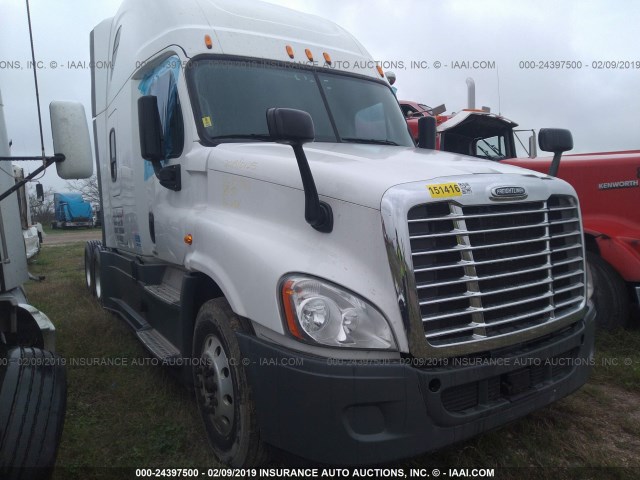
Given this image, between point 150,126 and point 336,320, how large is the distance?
2203 millimetres

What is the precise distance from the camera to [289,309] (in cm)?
238

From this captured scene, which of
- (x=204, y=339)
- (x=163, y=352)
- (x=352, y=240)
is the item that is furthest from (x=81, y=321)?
(x=352, y=240)

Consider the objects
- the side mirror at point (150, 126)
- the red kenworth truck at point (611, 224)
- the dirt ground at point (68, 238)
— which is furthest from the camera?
the dirt ground at point (68, 238)

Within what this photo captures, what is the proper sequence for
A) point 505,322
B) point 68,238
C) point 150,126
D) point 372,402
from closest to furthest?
point 372,402
point 505,322
point 150,126
point 68,238

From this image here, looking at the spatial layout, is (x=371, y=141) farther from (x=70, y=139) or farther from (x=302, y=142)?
(x=70, y=139)

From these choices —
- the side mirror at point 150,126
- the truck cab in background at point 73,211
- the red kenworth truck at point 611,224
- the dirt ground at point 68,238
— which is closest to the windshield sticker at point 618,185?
the red kenworth truck at point 611,224

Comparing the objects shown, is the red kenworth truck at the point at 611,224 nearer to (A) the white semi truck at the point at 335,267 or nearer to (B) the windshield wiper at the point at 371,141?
(A) the white semi truck at the point at 335,267

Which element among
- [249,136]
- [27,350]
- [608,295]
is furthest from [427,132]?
[27,350]

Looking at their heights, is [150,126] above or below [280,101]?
below

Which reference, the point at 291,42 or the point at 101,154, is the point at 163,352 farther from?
the point at 101,154

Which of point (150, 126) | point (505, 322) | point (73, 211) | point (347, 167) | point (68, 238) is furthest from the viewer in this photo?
point (73, 211)

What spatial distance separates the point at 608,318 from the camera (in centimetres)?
495

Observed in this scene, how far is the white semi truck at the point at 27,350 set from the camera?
8.47ft

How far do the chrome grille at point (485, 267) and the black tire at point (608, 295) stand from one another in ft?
7.34
